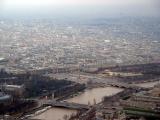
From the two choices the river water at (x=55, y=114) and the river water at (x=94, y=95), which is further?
the river water at (x=94, y=95)

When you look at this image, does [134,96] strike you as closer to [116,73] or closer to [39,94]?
[39,94]

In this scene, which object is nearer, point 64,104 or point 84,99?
point 64,104

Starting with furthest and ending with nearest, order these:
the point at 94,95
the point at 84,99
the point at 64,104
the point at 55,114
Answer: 1. the point at 94,95
2. the point at 84,99
3. the point at 64,104
4. the point at 55,114

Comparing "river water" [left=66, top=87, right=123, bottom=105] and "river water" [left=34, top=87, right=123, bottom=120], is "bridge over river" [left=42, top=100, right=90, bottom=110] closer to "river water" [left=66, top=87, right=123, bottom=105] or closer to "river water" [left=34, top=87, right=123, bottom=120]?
"river water" [left=34, top=87, right=123, bottom=120]

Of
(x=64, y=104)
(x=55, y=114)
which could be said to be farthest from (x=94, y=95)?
(x=55, y=114)

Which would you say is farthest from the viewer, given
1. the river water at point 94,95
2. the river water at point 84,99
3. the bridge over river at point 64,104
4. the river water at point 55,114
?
the river water at point 94,95

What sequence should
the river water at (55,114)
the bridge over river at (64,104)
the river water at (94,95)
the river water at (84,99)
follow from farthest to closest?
1. the river water at (94,95)
2. the bridge over river at (64,104)
3. the river water at (84,99)
4. the river water at (55,114)

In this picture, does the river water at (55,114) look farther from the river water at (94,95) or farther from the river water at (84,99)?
the river water at (94,95)

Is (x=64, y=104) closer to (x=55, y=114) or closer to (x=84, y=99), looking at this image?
(x=55, y=114)

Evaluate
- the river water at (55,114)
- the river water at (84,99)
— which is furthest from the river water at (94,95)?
the river water at (55,114)
